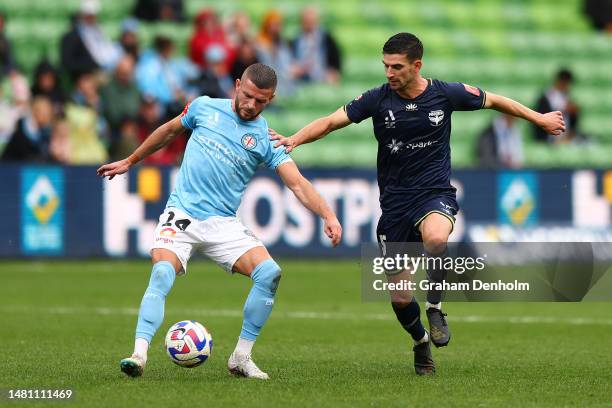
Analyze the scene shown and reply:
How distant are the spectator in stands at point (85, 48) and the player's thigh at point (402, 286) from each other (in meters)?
12.4

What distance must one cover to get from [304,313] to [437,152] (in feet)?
15.1

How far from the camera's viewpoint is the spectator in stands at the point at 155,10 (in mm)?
22953

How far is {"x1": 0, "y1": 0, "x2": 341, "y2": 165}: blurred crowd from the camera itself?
19156mm

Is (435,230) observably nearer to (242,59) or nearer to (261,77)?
(261,77)

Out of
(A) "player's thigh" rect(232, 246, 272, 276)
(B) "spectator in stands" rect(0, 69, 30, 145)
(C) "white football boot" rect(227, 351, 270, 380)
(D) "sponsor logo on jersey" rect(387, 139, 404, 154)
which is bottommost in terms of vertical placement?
(C) "white football boot" rect(227, 351, 270, 380)

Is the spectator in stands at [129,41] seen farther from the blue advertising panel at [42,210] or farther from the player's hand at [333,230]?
the player's hand at [333,230]

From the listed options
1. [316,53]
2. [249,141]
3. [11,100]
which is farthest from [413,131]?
[316,53]

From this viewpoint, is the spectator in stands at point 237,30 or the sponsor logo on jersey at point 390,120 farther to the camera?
the spectator in stands at point 237,30

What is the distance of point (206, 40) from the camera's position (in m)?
21.8

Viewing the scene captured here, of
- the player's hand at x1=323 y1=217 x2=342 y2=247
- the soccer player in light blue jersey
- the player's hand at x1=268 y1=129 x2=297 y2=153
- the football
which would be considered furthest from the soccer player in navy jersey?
the football

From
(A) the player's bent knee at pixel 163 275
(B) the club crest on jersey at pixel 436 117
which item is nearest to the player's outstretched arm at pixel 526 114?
(B) the club crest on jersey at pixel 436 117

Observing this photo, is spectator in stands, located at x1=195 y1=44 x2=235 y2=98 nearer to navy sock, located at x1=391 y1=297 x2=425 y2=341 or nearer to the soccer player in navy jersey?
the soccer player in navy jersey

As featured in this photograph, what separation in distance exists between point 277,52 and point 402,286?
1406 centimetres

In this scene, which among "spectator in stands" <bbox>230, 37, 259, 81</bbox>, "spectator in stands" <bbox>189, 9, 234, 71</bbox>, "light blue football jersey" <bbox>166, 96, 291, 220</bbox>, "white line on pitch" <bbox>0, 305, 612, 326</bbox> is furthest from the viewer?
"spectator in stands" <bbox>189, 9, 234, 71</bbox>
